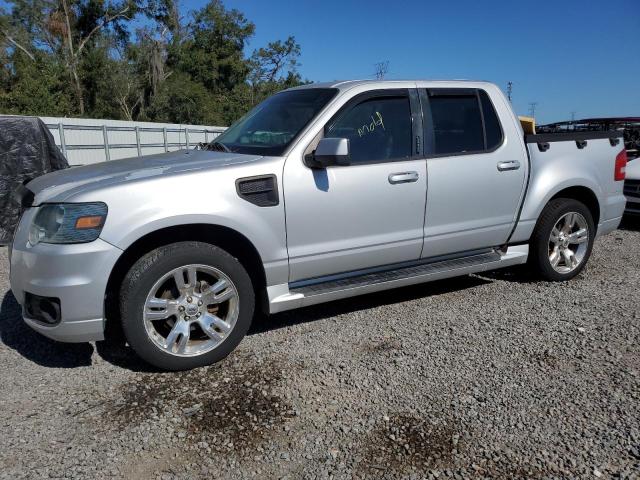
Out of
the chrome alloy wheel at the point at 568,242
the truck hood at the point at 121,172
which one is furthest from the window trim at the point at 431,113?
the truck hood at the point at 121,172

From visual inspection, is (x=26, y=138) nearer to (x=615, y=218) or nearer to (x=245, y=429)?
(x=245, y=429)

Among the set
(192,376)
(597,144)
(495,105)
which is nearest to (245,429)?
(192,376)

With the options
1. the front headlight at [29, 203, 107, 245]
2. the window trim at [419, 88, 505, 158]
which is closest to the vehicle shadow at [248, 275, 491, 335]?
the window trim at [419, 88, 505, 158]

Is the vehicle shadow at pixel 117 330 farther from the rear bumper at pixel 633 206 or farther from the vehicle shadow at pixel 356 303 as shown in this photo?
the rear bumper at pixel 633 206

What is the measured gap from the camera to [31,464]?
2.57 metres

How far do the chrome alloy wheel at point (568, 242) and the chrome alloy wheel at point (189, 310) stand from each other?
3188 millimetres

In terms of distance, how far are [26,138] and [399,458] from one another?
7.34 meters

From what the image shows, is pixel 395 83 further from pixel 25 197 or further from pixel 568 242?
pixel 25 197

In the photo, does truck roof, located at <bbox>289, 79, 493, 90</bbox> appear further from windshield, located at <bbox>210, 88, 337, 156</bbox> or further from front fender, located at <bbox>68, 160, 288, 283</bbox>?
front fender, located at <bbox>68, 160, 288, 283</bbox>

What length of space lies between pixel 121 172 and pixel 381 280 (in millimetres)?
1995

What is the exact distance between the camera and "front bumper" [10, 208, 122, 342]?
3123 millimetres

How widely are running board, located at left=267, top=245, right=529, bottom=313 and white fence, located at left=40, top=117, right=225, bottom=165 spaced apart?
1136cm

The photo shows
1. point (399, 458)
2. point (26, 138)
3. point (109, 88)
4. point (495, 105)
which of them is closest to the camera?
point (399, 458)

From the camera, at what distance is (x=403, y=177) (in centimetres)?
405
